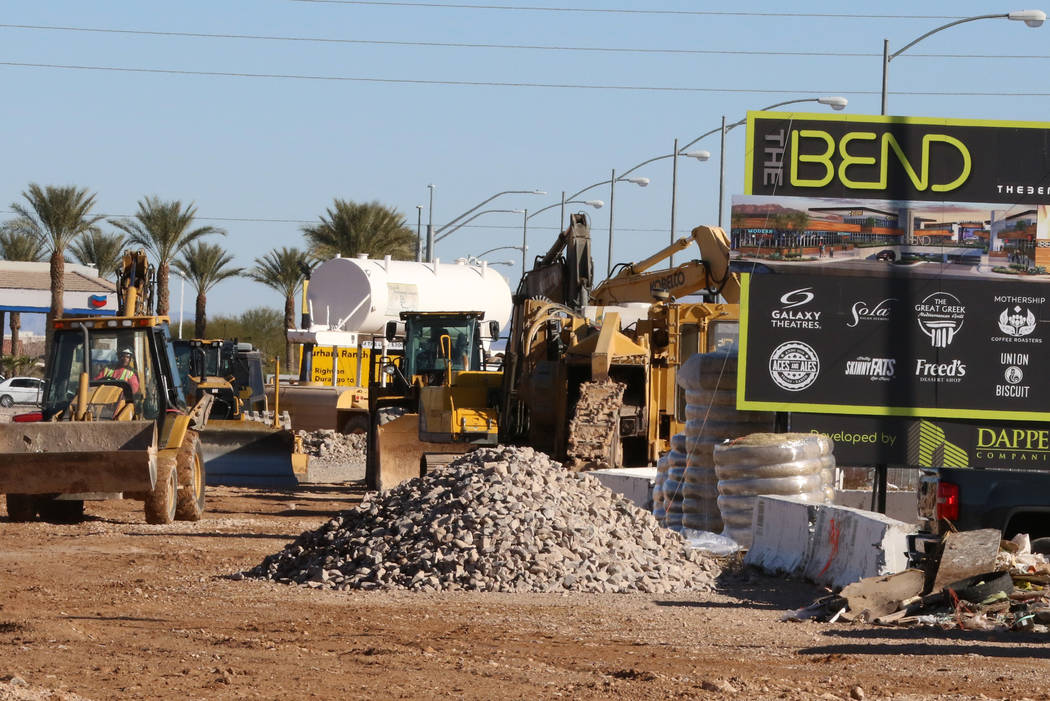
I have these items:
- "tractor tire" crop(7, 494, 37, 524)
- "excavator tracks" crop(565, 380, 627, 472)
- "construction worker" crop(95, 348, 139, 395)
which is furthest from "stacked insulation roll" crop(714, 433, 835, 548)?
"tractor tire" crop(7, 494, 37, 524)

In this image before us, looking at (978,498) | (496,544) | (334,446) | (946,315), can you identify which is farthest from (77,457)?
(334,446)

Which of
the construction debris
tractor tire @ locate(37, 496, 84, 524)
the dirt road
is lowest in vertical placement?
tractor tire @ locate(37, 496, 84, 524)

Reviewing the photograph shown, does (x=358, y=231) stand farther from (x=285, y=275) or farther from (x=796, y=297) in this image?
(x=796, y=297)

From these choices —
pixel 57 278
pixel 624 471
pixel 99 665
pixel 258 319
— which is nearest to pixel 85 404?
pixel 624 471

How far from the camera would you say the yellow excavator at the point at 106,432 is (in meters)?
17.5

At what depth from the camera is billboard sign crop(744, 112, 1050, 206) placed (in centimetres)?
1712

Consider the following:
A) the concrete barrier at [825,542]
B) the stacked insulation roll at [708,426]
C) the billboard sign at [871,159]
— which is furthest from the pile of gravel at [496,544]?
the billboard sign at [871,159]

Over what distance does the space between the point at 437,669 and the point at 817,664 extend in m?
2.32

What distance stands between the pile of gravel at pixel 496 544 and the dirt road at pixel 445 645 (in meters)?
0.36

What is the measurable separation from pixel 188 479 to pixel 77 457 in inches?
106

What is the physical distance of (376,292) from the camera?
4700cm

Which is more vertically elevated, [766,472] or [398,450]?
[766,472]

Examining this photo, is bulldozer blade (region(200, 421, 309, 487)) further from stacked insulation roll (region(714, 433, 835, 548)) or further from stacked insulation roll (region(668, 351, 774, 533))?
stacked insulation roll (region(714, 433, 835, 548))

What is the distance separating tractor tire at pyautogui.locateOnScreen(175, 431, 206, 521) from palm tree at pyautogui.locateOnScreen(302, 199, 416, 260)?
41.9 meters
